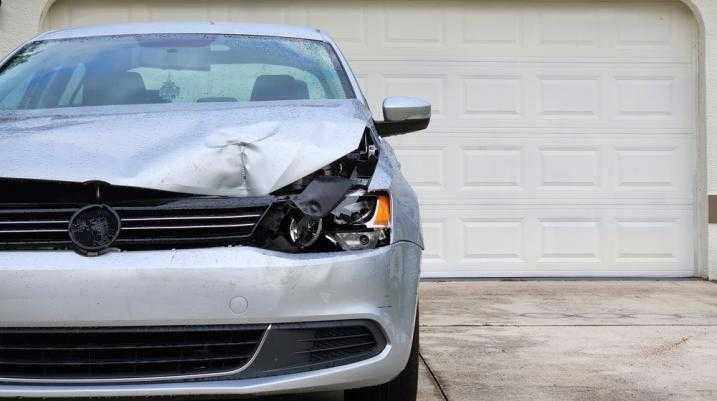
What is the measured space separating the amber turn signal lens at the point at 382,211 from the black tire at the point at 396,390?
0.48m

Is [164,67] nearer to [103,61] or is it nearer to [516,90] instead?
[103,61]

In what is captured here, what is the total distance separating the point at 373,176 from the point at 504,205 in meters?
5.58

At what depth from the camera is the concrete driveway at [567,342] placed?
4305 mm

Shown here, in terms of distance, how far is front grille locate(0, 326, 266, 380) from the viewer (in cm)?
283

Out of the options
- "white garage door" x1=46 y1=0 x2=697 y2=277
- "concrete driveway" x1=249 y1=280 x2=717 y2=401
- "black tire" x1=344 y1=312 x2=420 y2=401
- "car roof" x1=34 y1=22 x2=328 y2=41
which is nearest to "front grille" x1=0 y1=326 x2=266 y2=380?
"black tire" x1=344 y1=312 x2=420 y2=401

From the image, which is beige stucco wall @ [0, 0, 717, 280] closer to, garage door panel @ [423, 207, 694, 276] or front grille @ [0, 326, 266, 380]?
garage door panel @ [423, 207, 694, 276]

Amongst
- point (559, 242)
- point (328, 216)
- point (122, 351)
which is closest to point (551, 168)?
point (559, 242)

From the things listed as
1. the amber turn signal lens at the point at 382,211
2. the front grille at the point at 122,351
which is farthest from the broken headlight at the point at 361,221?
the front grille at the point at 122,351

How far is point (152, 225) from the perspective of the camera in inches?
113

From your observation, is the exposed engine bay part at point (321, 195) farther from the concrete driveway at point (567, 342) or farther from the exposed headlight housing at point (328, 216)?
the concrete driveway at point (567, 342)

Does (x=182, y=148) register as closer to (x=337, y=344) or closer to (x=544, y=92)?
(x=337, y=344)

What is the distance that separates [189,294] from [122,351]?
0.26m

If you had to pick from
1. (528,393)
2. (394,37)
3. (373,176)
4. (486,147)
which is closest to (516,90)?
(486,147)

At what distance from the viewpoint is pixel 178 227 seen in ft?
9.42
